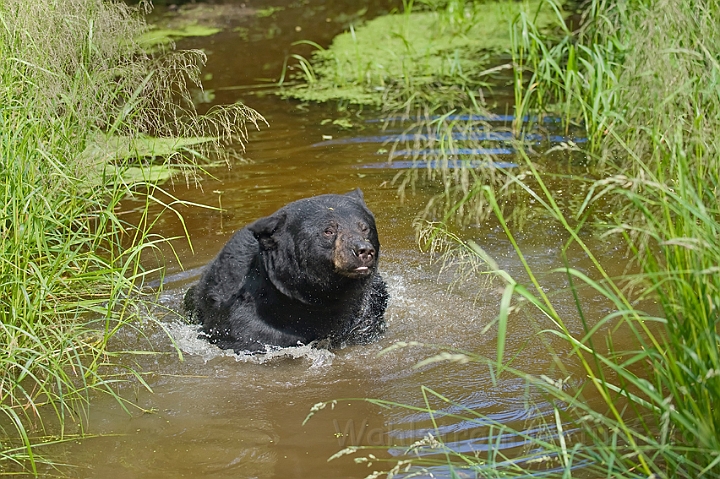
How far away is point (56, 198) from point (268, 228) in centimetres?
109

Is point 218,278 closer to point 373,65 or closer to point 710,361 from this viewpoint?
point 710,361

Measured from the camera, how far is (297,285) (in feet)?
15.6

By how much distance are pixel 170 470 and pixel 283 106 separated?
5.75m

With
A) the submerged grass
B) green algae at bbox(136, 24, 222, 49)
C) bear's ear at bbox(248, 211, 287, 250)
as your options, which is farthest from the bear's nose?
green algae at bbox(136, 24, 222, 49)

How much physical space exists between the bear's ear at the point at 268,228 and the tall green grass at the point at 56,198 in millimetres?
568

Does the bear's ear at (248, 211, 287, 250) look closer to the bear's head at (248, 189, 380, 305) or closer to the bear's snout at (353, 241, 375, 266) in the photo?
the bear's head at (248, 189, 380, 305)

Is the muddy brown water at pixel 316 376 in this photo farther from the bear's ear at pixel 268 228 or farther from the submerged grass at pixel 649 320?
the bear's ear at pixel 268 228

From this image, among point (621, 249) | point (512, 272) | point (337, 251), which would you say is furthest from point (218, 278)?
point (621, 249)

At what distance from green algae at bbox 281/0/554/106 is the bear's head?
11.3ft

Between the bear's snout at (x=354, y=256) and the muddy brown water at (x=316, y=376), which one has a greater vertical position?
the bear's snout at (x=354, y=256)

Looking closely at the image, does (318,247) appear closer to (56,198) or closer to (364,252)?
(364,252)

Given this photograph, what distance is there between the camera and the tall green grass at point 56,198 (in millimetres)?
3756

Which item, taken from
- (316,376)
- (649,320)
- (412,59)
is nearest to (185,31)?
(412,59)

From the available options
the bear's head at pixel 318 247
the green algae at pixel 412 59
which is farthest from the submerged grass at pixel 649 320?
the green algae at pixel 412 59
